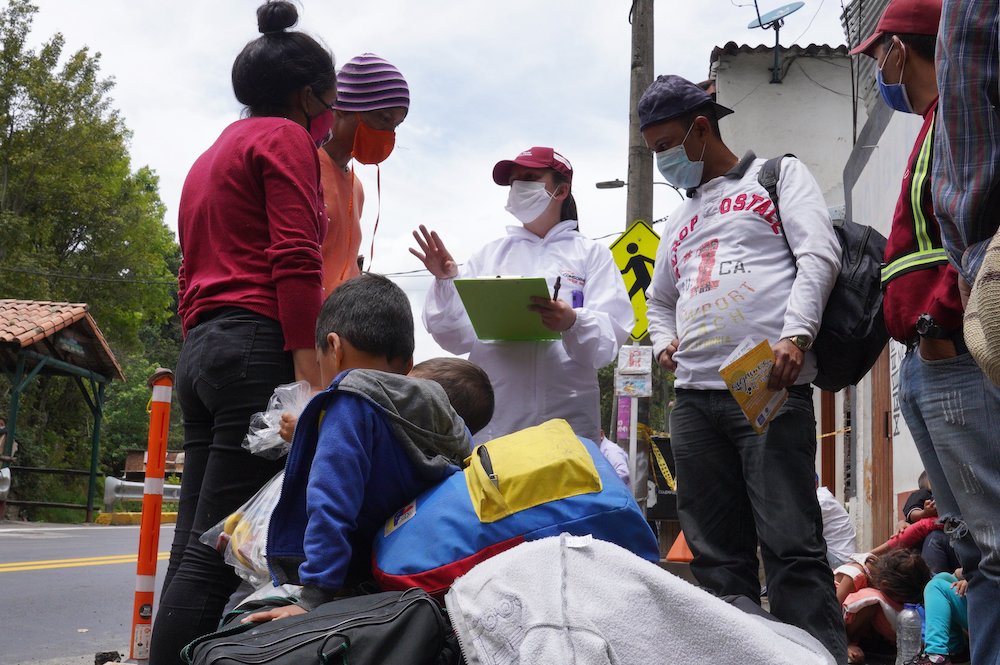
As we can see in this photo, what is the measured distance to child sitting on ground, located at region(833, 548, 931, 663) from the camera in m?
6.07

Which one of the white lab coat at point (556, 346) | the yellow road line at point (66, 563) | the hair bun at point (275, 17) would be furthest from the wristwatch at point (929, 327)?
the yellow road line at point (66, 563)

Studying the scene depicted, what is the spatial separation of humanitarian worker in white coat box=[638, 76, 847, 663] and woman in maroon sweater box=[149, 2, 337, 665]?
1356mm

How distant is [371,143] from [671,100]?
1.14 metres

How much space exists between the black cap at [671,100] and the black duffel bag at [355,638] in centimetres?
237

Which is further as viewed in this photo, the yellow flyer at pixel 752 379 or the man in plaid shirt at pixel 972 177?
the yellow flyer at pixel 752 379

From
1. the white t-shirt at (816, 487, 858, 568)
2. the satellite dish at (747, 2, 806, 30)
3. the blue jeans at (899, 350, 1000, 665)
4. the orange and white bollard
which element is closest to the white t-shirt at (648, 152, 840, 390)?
the blue jeans at (899, 350, 1000, 665)

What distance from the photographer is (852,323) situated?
345 cm

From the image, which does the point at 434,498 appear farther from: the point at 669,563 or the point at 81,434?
the point at 81,434

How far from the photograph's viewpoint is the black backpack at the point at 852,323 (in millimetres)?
3434

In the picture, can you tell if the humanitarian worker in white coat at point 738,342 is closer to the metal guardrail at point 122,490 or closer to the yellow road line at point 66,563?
the yellow road line at point 66,563

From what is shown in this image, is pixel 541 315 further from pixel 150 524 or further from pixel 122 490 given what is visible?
pixel 122 490

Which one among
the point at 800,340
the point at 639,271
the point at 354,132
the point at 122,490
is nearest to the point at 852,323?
the point at 800,340

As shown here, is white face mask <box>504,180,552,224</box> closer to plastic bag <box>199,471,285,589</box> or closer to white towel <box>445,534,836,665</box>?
plastic bag <box>199,471,285,589</box>

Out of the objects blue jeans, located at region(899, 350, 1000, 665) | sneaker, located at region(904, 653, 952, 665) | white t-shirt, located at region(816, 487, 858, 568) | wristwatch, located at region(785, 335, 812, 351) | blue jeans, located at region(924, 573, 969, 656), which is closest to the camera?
blue jeans, located at region(899, 350, 1000, 665)
